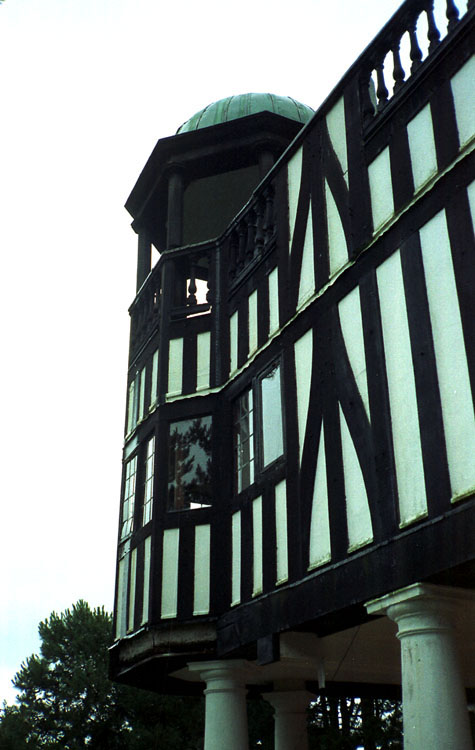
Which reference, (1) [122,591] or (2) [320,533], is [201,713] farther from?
(2) [320,533]

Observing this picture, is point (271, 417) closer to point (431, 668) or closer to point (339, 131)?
point (339, 131)

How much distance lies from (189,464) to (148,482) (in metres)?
1.01

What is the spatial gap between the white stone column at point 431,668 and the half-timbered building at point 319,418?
16 mm

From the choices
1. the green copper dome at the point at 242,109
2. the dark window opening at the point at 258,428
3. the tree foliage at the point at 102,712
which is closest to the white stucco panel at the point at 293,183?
the dark window opening at the point at 258,428

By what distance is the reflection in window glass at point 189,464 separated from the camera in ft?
33.9

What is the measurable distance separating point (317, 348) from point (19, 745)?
24839 millimetres

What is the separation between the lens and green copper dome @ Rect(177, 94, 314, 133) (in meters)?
13.6

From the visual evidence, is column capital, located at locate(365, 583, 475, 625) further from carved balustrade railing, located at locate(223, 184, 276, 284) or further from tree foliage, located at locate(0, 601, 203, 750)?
tree foliage, located at locate(0, 601, 203, 750)

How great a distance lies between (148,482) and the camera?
1127 cm

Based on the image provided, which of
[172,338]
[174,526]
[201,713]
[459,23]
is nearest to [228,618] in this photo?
[174,526]

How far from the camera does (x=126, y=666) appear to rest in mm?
10680

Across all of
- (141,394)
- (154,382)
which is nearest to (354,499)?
(154,382)

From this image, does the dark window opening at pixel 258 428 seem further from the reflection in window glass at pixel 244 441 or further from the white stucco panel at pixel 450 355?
the white stucco panel at pixel 450 355

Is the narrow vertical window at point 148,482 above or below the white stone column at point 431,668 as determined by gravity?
above
